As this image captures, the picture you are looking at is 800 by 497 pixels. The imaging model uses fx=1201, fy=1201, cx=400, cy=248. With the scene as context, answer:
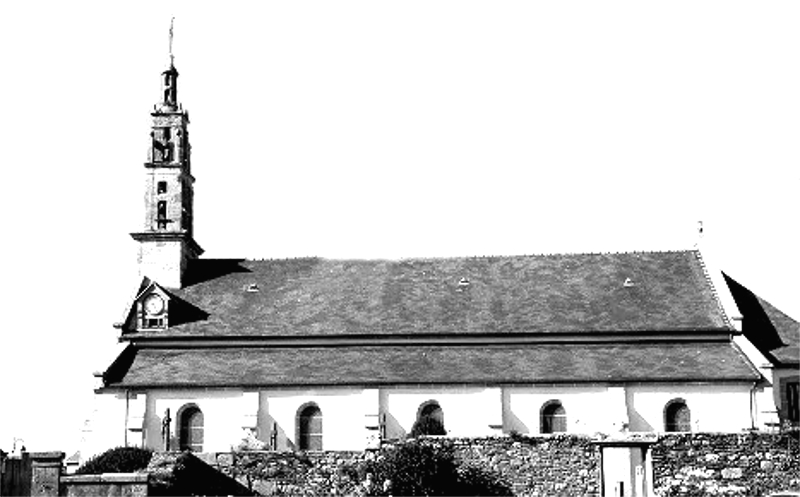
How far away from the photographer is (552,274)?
57.9 m

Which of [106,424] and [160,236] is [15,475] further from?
[160,236]

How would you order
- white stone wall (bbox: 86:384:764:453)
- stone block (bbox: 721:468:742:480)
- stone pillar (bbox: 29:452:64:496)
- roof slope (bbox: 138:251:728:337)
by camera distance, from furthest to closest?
roof slope (bbox: 138:251:728:337), white stone wall (bbox: 86:384:764:453), stone block (bbox: 721:468:742:480), stone pillar (bbox: 29:452:64:496)

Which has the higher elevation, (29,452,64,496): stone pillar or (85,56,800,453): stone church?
(85,56,800,453): stone church

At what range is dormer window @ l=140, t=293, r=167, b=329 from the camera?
55500 millimetres

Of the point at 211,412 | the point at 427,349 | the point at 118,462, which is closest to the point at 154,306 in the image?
the point at 211,412

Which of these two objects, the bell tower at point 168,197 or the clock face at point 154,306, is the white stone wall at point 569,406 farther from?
the bell tower at point 168,197

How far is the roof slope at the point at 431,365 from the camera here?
50688mm

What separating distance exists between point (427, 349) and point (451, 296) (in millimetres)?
3868

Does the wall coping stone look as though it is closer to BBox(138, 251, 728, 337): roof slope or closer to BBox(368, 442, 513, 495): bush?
BBox(368, 442, 513, 495): bush

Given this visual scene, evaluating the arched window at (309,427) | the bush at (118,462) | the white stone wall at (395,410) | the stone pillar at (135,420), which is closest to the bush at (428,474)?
the bush at (118,462)

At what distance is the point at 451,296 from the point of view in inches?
2229

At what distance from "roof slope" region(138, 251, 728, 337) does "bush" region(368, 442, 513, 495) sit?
75.8 feet

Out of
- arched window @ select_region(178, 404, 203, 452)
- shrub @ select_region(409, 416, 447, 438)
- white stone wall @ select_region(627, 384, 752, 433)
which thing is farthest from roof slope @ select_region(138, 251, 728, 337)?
shrub @ select_region(409, 416, 447, 438)

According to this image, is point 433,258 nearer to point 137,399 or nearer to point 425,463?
point 137,399
